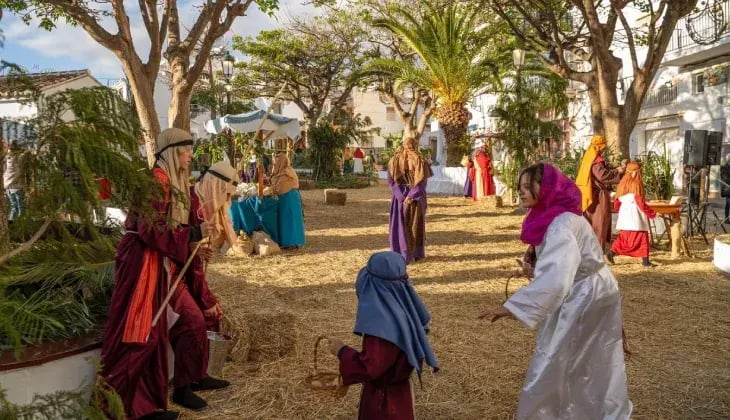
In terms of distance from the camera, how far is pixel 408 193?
8406 millimetres

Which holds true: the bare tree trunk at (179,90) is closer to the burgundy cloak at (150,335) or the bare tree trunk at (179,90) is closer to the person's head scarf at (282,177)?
the person's head scarf at (282,177)

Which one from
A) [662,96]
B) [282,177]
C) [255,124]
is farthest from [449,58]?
[282,177]

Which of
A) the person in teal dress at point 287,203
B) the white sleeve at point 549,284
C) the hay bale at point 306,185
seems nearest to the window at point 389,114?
the hay bale at point 306,185

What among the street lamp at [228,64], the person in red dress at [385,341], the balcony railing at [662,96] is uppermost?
the street lamp at [228,64]

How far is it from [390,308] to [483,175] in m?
16.2

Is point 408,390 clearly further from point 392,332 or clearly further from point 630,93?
point 630,93

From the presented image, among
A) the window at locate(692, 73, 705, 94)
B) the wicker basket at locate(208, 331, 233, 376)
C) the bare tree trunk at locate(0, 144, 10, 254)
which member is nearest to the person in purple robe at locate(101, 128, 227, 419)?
the wicker basket at locate(208, 331, 233, 376)

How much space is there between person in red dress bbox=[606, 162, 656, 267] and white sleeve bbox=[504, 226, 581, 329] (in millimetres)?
5859

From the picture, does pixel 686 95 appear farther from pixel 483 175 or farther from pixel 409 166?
pixel 409 166

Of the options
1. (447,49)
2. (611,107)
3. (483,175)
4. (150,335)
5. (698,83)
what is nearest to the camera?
(150,335)

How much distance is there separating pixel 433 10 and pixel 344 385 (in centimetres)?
1708

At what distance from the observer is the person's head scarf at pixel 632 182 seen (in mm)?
8258

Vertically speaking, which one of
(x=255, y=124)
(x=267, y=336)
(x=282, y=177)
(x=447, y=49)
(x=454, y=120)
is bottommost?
(x=267, y=336)

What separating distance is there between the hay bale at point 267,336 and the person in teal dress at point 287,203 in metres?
4.79
